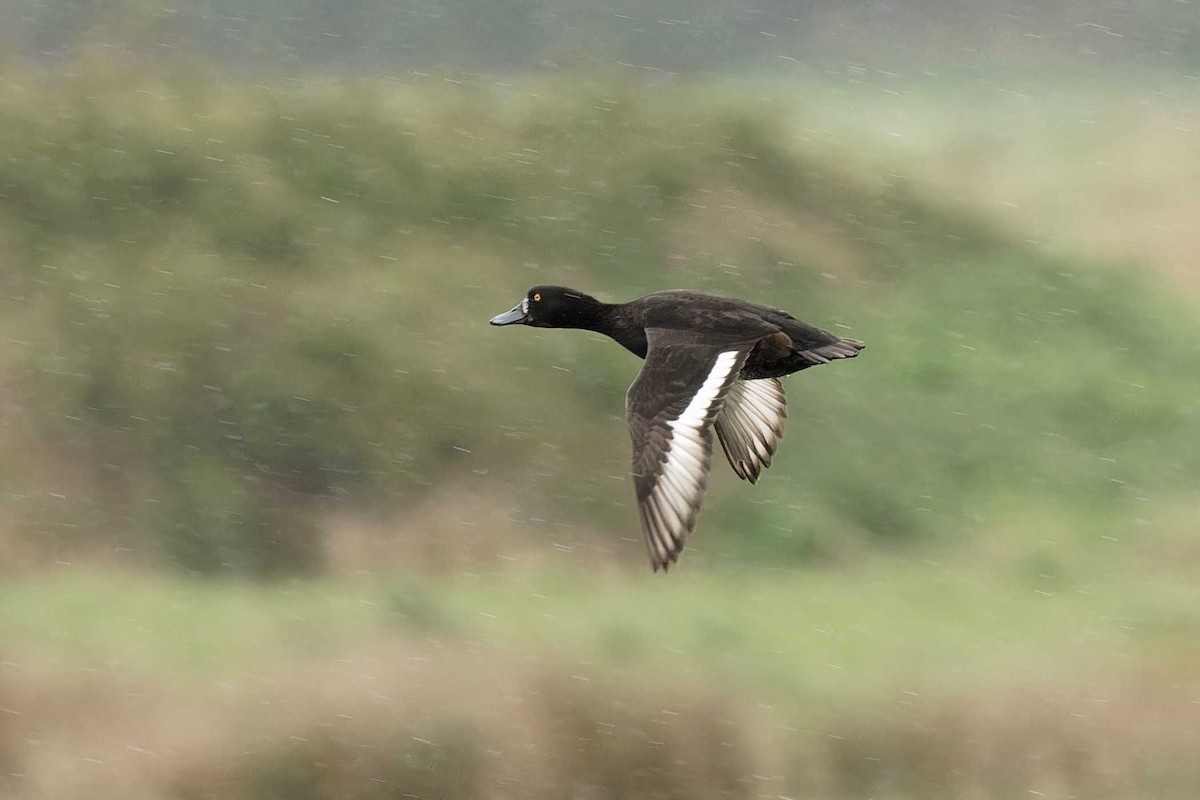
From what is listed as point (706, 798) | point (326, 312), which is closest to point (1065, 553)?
point (706, 798)

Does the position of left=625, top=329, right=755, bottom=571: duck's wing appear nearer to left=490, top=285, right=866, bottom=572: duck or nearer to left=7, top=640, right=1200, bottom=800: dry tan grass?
left=490, top=285, right=866, bottom=572: duck

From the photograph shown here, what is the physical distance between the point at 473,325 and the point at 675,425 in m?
23.0

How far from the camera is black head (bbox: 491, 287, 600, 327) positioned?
9.69 metres

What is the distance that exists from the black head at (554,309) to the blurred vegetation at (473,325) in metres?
18.5

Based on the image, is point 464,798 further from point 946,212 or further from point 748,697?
point 946,212

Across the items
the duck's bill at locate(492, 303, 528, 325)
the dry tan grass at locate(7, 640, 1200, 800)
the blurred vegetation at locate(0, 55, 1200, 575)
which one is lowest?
the dry tan grass at locate(7, 640, 1200, 800)

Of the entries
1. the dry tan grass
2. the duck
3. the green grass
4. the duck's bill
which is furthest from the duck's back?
the green grass

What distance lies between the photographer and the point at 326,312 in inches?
1221

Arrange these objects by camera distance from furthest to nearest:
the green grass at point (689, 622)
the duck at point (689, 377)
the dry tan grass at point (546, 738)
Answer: the green grass at point (689, 622) → the dry tan grass at point (546, 738) → the duck at point (689, 377)

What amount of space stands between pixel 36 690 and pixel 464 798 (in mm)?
8157

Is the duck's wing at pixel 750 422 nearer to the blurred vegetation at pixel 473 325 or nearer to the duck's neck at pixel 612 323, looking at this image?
the duck's neck at pixel 612 323

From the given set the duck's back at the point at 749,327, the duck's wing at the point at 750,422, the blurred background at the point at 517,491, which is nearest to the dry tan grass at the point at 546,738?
the blurred background at the point at 517,491

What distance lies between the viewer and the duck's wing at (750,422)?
9.84 meters

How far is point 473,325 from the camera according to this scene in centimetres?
3077
